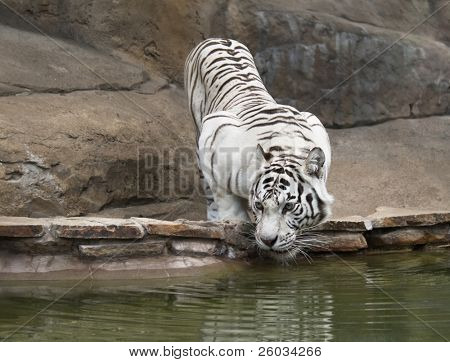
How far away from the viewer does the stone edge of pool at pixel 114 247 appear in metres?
4.63

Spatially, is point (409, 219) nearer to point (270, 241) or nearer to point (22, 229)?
point (270, 241)

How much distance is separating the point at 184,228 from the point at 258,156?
70 centimetres

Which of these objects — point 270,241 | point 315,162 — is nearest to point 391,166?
point 315,162

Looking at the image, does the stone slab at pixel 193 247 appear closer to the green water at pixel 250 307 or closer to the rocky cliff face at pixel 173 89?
the green water at pixel 250 307

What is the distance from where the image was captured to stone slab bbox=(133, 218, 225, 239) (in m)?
4.84

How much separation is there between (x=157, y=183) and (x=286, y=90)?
191 centimetres

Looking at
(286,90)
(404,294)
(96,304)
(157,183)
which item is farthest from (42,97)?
(404,294)

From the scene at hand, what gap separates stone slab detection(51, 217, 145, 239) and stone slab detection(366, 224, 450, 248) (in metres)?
1.71

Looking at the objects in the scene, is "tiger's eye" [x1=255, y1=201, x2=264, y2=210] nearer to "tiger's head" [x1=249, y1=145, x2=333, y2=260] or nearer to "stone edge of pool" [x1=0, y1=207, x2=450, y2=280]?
"tiger's head" [x1=249, y1=145, x2=333, y2=260]

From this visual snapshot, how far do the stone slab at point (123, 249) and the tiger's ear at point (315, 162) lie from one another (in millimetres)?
990

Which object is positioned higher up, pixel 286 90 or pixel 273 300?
pixel 286 90

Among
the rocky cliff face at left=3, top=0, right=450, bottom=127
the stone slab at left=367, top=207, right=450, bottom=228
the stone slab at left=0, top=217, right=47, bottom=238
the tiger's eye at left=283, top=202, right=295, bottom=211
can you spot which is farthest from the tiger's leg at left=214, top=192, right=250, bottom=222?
the rocky cliff face at left=3, top=0, right=450, bottom=127

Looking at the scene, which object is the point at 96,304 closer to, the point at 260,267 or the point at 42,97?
the point at 260,267

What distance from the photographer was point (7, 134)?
248 inches
